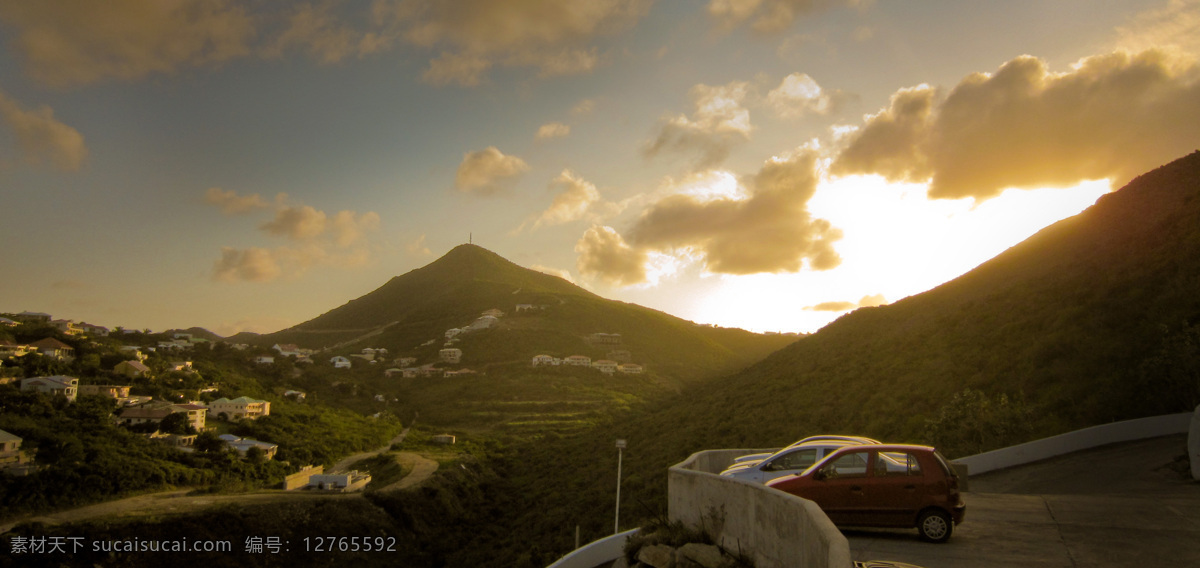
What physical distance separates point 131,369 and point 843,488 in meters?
64.0

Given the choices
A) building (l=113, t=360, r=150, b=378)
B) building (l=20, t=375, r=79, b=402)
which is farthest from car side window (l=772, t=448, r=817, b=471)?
building (l=113, t=360, r=150, b=378)

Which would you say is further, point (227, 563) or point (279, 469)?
point (279, 469)

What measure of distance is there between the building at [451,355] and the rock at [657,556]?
82.7m

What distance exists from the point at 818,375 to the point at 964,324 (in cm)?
833

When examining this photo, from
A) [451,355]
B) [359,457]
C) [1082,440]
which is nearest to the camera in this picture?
[1082,440]

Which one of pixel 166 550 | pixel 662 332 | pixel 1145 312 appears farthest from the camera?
pixel 662 332

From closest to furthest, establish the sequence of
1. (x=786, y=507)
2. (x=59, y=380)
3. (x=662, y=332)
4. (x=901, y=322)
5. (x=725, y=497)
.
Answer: (x=786, y=507), (x=725, y=497), (x=901, y=322), (x=59, y=380), (x=662, y=332)

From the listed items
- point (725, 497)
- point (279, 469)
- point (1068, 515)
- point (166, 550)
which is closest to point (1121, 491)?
point (1068, 515)

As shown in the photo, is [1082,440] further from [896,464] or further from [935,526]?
[896,464]

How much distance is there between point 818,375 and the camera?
1416 inches

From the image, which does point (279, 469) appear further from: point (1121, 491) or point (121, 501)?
point (1121, 491)

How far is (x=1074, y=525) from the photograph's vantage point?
29.1ft

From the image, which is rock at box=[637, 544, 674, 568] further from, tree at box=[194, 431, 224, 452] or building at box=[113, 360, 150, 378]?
building at box=[113, 360, 150, 378]

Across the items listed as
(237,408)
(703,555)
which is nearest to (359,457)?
(237,408)
